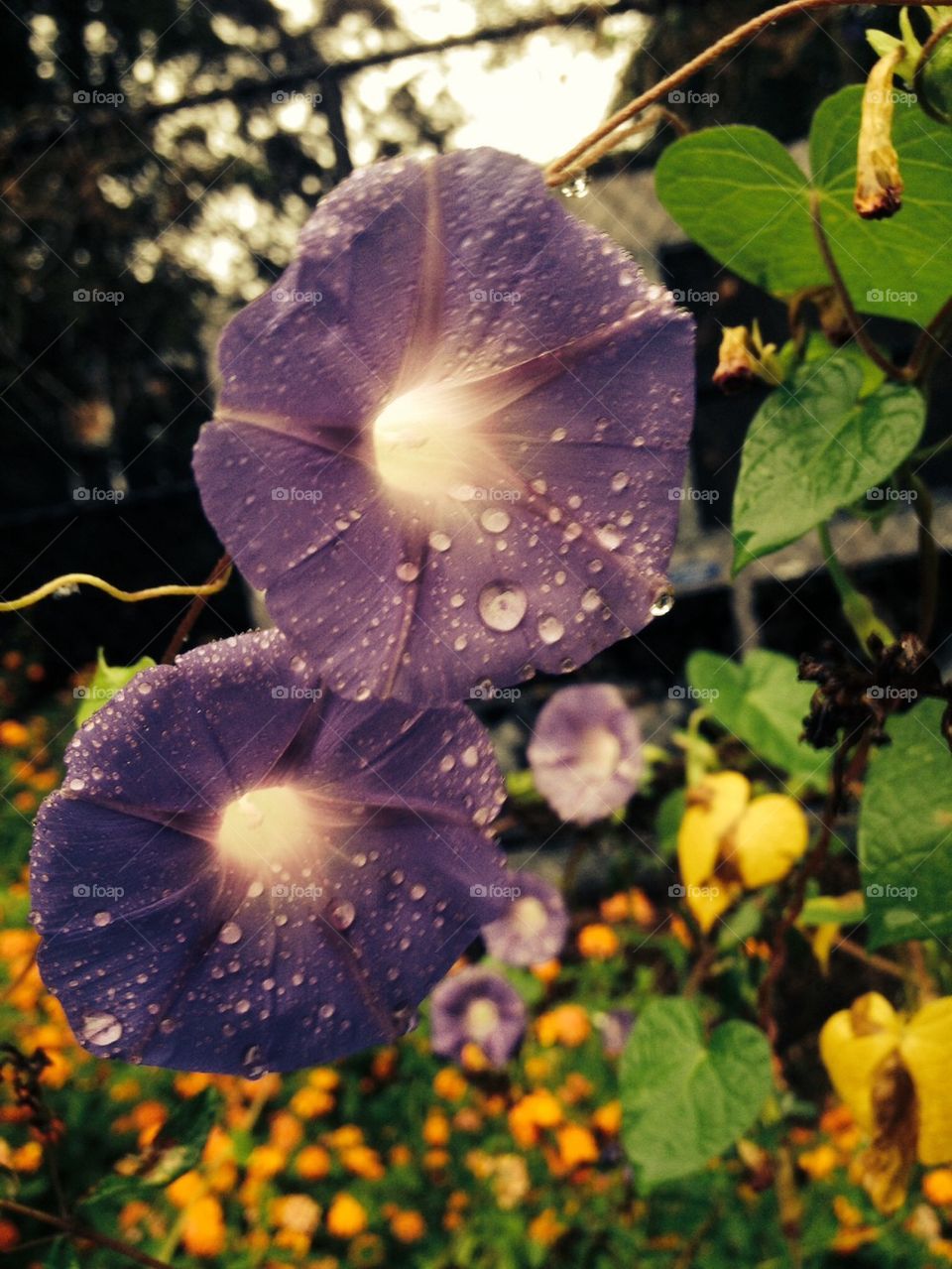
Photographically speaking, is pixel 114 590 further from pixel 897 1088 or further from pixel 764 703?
pixel 764 703

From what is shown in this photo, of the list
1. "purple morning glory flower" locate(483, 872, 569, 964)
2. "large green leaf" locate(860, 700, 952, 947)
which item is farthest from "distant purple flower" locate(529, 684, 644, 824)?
"large green leaf" locate(860, 700, 952, 947)

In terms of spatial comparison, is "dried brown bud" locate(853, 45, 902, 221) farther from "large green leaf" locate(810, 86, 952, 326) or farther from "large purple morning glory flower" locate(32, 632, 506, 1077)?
"large purple morning glory flower" locate(32, 632, 506, 1077)

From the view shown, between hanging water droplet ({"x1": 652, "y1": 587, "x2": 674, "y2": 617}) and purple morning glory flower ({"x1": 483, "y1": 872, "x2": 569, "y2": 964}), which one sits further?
purple morning glory flower ({"x1": 483, "y1": 872, "x2": 569, "y2": 964})

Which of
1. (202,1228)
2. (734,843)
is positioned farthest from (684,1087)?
(202,1228)

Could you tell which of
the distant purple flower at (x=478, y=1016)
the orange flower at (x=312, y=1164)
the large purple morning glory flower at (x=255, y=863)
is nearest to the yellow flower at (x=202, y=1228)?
the orange flower at (x=312, y=1164)

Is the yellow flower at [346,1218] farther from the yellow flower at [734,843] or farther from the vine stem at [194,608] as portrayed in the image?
the vine stem at [194,608]

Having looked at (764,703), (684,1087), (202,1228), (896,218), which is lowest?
(202,1228)
